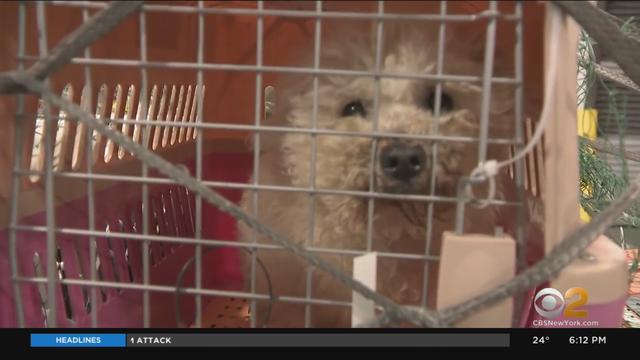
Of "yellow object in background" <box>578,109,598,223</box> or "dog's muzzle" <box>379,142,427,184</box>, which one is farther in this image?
"yellow object in background" <box>578,109,598,223</box>

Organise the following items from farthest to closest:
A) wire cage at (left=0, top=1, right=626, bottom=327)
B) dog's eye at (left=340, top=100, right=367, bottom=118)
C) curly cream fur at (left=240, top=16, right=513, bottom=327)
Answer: dog's eye at (left=340, top=100, right=367, bottom=118)
curly cream fur at (left=240, top=16, right=513, bottom=327)
wire cage at (left=0, top=1, right=626, bottom=327)

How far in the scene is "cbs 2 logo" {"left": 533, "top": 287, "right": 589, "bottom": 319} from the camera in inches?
24.6

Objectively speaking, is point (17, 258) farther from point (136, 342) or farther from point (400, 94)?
point (400, 94)

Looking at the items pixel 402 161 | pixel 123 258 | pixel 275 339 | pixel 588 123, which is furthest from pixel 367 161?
pixel 588 123

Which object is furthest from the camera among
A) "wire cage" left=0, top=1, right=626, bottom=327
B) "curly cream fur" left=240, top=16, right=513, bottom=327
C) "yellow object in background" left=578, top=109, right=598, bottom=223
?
"yellow object in background" left=578, top=109, right=598, bottom=223

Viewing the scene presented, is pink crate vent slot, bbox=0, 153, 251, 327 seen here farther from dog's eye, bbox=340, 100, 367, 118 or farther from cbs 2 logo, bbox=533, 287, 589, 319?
cbs 2 logo, bbox=533, 287, 589, 319

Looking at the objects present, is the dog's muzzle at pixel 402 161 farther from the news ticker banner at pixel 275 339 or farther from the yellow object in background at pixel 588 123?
the yellow object in background at pixel 588 123

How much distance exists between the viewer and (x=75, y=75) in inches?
34.1

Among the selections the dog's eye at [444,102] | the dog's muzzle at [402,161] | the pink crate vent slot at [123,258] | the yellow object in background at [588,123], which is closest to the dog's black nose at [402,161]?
the dog's muzzle at [402,161]

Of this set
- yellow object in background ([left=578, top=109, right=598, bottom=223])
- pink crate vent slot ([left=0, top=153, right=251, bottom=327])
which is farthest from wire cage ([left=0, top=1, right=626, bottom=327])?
yellow object in background ([left=578, top=109, right=598, bottom=223])

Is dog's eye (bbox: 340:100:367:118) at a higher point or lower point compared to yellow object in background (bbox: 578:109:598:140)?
lower

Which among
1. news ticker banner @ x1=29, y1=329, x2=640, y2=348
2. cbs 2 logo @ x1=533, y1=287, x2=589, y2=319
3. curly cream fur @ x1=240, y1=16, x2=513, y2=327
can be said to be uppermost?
curly cream fur @ x1=240, y1=16, x2=513, y2=327

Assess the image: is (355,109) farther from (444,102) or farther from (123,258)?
(123,258)

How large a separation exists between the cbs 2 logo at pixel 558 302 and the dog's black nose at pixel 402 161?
0.21 metres
